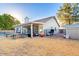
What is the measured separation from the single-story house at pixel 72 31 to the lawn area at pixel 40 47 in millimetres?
91

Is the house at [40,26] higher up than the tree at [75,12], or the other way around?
the tree at [75,12]

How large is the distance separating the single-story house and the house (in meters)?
0.18

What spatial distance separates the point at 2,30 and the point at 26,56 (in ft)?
2.08

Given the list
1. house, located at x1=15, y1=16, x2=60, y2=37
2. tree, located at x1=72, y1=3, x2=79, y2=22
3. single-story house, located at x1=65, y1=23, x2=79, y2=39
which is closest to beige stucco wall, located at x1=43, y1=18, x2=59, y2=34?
house, located at x1=15, y1=16, x2=60, y2=37

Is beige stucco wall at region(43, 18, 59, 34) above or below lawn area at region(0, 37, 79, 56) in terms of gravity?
above

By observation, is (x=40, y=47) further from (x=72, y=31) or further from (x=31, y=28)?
(x=72, y=31)

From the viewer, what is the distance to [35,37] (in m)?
3.97

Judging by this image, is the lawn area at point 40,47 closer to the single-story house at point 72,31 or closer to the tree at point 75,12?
the single-story house at point 72,31

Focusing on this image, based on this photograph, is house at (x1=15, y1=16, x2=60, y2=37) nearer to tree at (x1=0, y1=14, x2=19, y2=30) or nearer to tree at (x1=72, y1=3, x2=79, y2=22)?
tree at (x1=0, y1=14, x2=19, y2=30)

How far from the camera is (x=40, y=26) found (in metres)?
3.98

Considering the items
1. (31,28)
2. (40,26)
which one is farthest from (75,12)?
(31,28)

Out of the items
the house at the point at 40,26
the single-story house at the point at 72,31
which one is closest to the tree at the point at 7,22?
the house at the point at 40,26

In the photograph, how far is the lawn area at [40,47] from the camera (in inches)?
151

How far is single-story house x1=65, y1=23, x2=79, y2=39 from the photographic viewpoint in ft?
12.8
